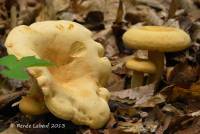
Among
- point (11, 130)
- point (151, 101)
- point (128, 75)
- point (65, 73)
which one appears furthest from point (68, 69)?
point (128, 75)

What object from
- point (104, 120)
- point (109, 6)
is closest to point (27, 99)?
point (104, 120)

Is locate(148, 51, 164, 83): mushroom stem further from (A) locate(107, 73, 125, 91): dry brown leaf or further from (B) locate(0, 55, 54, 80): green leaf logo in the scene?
(B) locate(0, 55, 54, 80): green leaf logo

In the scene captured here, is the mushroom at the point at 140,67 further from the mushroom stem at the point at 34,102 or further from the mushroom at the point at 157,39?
the mushroom stem at the point at 34,102

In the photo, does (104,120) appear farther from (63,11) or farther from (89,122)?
(63,11)

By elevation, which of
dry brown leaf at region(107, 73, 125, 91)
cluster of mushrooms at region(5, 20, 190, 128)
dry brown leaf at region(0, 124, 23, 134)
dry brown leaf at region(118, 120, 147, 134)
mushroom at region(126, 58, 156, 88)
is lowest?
dry brown leaf at region(107, 73, 125, 91)

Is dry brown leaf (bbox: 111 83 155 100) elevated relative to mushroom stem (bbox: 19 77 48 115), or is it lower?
Result: lower

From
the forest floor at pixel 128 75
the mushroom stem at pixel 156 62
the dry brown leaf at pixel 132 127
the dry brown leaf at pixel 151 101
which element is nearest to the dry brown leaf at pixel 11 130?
the forest floor at pixel 128 75

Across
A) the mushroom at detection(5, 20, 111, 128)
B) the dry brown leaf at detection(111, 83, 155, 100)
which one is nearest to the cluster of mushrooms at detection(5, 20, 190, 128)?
the mushroom at detection(5, 20, 111, 128)
